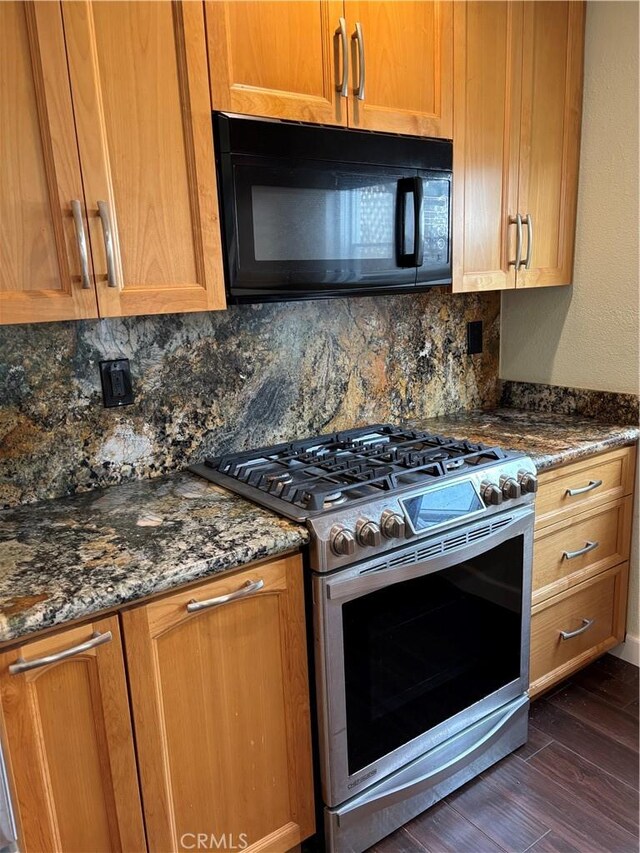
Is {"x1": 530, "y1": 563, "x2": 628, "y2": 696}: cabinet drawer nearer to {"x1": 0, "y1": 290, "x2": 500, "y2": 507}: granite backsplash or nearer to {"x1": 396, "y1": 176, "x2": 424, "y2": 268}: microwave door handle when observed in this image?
{"x1": 0, "y1": 290, "x2": 500, "y2": 507}: granite backsplash

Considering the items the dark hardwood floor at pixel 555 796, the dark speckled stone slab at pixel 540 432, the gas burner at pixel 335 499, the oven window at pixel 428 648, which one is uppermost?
the gas burner at pixel 335 499

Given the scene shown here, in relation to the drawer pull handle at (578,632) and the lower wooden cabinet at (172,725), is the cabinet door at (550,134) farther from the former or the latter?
the lower wooden cabinet at (172,725)

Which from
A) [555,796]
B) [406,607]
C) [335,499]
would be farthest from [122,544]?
[555,796]

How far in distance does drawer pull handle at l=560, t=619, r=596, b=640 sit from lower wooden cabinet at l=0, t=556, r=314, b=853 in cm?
104

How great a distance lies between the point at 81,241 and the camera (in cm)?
128

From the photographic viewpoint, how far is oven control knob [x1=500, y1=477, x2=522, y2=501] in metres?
1.65

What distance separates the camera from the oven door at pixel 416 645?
143 centimetres

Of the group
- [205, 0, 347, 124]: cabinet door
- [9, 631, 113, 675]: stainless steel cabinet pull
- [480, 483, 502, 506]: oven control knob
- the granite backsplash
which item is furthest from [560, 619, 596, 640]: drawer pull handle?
[205, 0, 347, 124]: cabinet door

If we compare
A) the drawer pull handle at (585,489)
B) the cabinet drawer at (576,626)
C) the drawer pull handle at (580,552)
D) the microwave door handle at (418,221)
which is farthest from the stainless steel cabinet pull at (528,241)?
the cabinet drawer at (576,626)

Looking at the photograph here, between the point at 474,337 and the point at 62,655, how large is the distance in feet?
6.28

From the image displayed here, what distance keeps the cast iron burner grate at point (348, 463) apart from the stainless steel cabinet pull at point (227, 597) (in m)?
0.22

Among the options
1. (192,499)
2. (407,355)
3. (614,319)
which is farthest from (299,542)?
(614,319)

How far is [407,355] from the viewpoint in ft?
7.48

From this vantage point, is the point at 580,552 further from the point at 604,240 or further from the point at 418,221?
the point at 418,221
